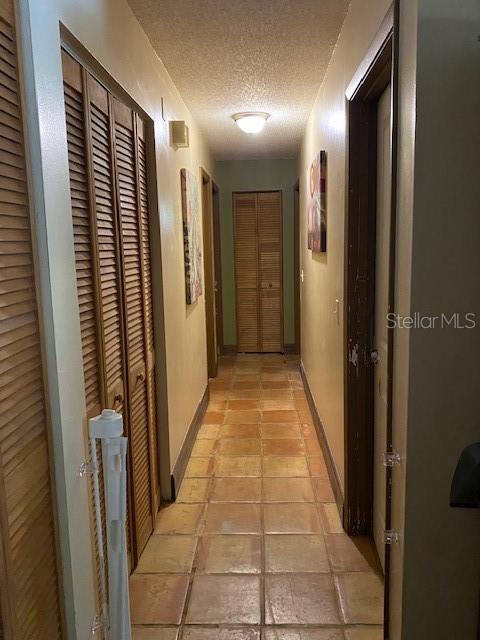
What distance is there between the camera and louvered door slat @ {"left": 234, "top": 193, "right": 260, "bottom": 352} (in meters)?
5.95

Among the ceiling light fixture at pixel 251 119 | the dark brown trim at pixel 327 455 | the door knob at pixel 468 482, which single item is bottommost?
the dark brown trim at pixel 327 455

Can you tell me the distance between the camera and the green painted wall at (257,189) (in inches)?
230

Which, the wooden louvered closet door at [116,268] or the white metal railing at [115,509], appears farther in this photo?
the wooden louvered closet door at [116,268]

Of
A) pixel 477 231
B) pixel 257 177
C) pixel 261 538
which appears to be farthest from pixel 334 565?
pixel 257 177

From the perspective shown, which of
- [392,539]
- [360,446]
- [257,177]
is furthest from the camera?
[257,177]

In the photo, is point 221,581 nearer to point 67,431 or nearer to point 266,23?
point 67,431

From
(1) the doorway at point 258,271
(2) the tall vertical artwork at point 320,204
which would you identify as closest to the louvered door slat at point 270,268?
(1) the doorway at point 258,271

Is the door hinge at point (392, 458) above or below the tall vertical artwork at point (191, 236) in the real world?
below

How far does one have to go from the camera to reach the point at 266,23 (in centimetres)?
220

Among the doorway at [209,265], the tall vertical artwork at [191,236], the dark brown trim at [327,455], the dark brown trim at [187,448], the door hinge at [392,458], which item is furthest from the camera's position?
the doorway at [209,265]

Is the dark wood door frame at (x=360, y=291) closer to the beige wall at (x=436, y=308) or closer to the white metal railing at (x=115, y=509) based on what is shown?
the beige wall at (x=436, y=308)

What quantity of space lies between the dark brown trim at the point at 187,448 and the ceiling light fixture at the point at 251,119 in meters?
2.17

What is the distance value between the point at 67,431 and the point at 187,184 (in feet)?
7.84

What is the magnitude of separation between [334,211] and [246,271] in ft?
11.4
